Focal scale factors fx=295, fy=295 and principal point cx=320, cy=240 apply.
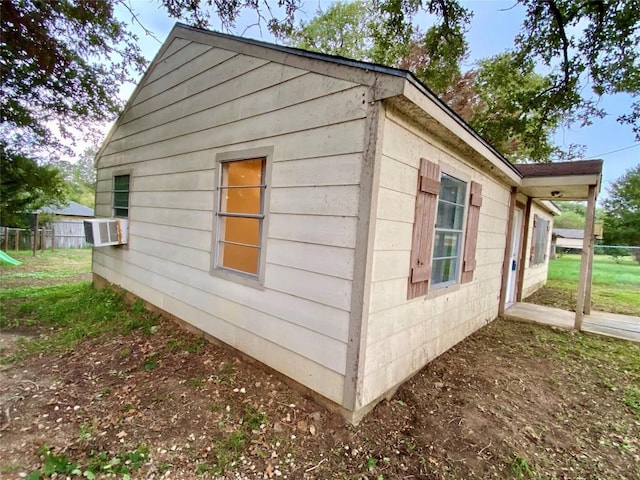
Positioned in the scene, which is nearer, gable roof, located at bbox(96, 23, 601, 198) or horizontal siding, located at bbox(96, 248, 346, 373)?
gable roof, located at bbox(96, 23, 601, 198)

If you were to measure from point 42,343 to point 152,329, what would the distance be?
127 centimetres

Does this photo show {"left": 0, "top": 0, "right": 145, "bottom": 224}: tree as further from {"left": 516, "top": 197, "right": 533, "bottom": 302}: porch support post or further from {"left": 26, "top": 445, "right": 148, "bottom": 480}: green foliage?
{"left": 516, "top": 197, "right": 533, "bottom": 302}: porch support post

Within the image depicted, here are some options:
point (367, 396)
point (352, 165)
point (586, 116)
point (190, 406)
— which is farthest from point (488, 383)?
point (586, 116)

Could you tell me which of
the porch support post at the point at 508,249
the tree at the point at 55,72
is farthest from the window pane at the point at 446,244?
the tree at the point at 55,72

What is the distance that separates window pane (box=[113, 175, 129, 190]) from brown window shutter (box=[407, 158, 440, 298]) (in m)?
5.16

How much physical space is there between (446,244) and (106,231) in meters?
5.27

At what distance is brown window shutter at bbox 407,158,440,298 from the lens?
2682 mm

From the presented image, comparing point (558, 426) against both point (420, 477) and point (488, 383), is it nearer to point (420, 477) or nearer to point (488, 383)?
point (488, 383)

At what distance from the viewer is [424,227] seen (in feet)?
9.16

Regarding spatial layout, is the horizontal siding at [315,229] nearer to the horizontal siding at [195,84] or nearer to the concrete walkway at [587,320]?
the horizontal siding at [195,84]

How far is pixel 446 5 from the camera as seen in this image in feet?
18.3

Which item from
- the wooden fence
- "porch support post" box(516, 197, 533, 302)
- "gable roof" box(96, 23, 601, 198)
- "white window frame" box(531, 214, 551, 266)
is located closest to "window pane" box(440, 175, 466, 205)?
"gable roof" box(96, 23, 601, 198)

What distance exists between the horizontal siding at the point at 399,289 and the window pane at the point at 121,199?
5.02m

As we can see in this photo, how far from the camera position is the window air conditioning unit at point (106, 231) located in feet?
15.4
